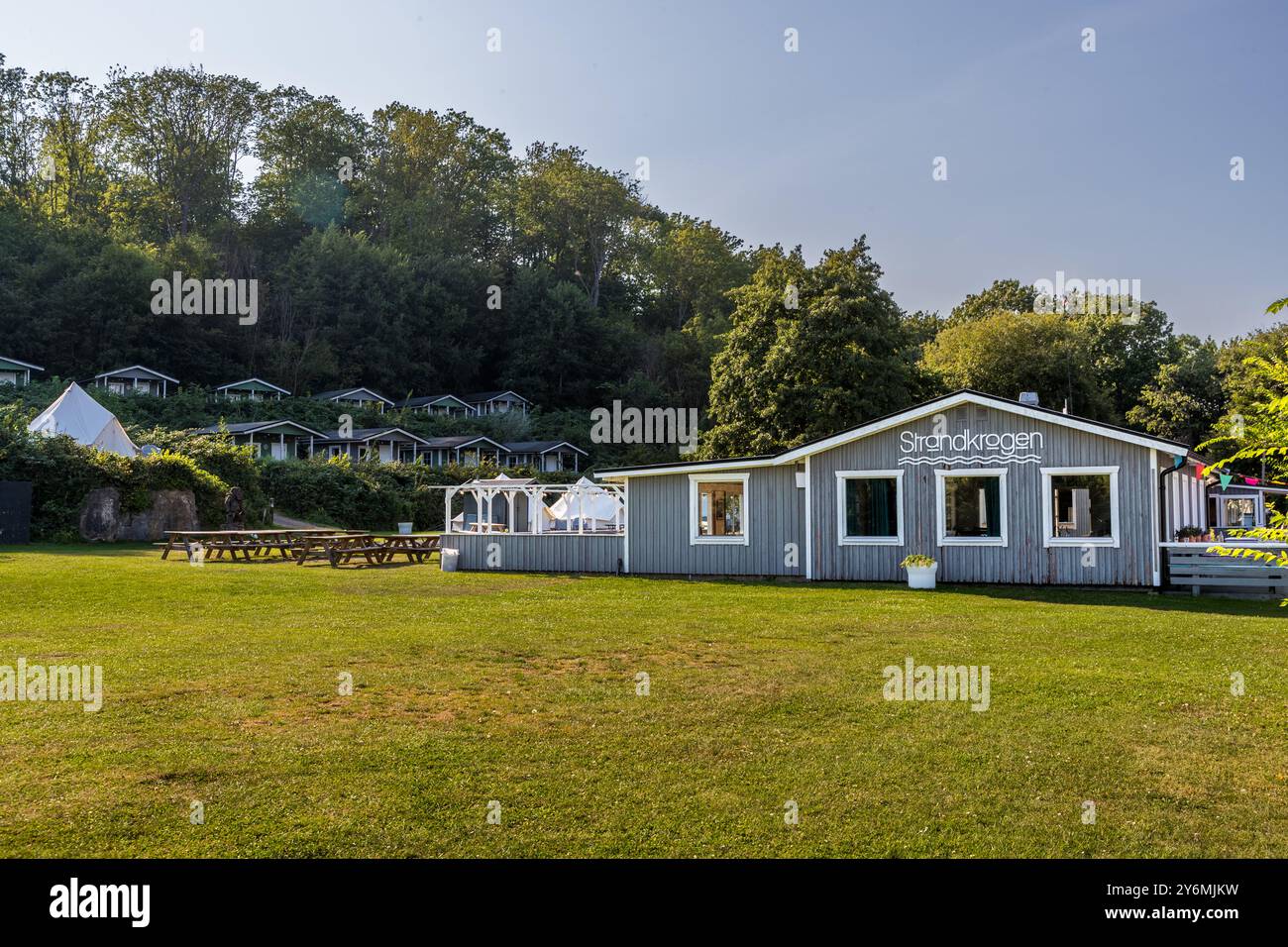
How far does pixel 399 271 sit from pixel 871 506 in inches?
2520

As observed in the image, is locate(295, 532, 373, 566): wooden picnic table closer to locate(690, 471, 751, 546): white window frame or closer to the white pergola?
the white pergola

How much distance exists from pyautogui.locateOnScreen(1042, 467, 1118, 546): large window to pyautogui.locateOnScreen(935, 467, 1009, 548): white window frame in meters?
0.71

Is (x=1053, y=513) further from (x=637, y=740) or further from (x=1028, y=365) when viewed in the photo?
(x=1028, y=365)

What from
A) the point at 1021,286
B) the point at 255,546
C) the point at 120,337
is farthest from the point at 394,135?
the point at 255,546

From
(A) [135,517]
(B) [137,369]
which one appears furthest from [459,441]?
(A) [135,517]

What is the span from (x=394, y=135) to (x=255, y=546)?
73400 millimetres

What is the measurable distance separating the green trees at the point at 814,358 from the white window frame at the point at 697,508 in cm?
1797

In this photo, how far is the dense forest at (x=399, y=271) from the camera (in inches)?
2327

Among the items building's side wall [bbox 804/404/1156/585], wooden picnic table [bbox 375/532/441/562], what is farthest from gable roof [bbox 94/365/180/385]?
building's side wall [bbox 804/404/1156/585]

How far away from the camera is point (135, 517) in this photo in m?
33.4

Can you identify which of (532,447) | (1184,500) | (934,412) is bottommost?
(1184,500)

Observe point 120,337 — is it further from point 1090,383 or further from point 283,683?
point 283,683

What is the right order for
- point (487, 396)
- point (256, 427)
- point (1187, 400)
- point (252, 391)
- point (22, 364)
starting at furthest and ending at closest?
point (487, 396) → point (252, 391) → point (22, 364) → point (256, 427) → point (1187, 400)
